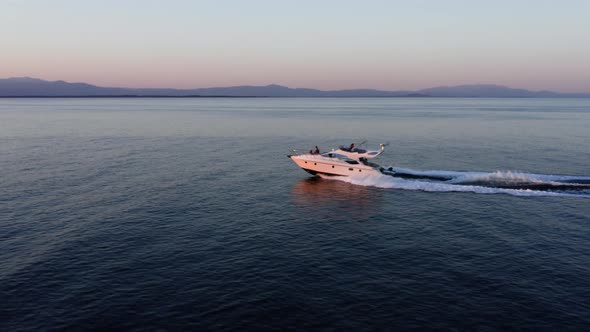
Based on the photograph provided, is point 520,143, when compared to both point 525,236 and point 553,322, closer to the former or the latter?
point 525,236

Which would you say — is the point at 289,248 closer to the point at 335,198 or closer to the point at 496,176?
the point at 335,198

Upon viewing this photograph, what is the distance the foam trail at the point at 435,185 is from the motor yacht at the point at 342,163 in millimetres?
933

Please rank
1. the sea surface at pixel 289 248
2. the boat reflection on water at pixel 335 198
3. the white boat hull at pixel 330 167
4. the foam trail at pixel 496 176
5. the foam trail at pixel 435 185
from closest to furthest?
the sea surface at pixel 289 248, the boat reflection on water at pixel 335 198, the foam trail at pixel 435 185, the foam trail at pixel 496 176, the white boat hull at pixel 330 167

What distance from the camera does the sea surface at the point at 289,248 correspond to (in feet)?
74.6

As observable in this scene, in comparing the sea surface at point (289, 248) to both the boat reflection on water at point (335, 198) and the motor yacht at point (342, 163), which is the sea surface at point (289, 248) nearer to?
the boat reflection on water at point (335, 198)

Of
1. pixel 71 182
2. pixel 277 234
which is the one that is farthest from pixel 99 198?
pixel 277 234

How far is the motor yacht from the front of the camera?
183 feet

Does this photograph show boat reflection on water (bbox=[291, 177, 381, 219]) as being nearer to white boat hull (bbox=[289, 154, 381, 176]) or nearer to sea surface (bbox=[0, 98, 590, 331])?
sea surface (bbox=[0, 98, 590, 331])

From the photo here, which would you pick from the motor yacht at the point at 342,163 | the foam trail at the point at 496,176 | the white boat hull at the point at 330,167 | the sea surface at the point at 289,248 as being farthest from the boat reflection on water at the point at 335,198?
the foam trail at the point at 496,176

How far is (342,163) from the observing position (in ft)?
187

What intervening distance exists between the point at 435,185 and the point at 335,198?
1361cm

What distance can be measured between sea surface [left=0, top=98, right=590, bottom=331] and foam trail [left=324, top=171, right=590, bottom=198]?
0.91 feet

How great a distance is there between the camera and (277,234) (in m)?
35.1

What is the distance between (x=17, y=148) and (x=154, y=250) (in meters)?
67.4
